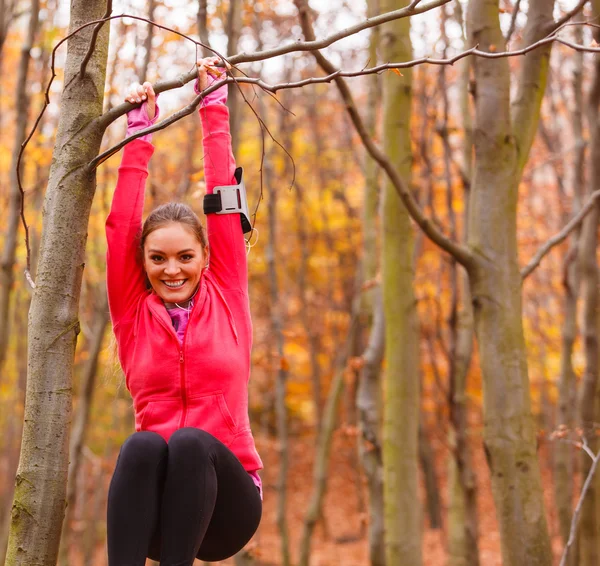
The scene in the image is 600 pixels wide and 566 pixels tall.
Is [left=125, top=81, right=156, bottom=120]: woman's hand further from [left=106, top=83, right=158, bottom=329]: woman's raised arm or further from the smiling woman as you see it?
the smiling woman

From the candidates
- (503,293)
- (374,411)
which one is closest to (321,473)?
(374,411)

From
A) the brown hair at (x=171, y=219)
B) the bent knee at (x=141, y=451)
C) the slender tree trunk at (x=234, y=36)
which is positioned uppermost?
the slender tree trunk at (x=234, y=36)

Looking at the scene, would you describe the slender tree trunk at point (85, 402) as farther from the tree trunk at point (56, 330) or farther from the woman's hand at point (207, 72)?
the woman's hand at point (207, 72)

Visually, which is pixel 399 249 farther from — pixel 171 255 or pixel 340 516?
pixel 340 516

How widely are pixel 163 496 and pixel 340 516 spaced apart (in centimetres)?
1220

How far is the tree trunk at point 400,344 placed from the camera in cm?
406

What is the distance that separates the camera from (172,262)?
235 centimetres

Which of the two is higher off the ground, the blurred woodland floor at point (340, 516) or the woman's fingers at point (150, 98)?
the woman's fingers at point (150, 98)

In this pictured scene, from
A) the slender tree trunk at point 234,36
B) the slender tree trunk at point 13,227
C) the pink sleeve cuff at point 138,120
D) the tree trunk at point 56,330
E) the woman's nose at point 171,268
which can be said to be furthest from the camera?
the slender tree trunk at point 13,227

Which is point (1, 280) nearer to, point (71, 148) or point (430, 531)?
point (71, 148)

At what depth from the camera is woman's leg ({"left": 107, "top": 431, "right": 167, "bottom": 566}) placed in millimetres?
2062

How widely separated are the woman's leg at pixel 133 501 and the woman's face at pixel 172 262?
0.49m

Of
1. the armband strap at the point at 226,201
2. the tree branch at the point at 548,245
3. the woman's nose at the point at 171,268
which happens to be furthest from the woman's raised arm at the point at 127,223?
the tree branch at the point at 548,245

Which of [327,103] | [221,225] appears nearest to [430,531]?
[327,103]
